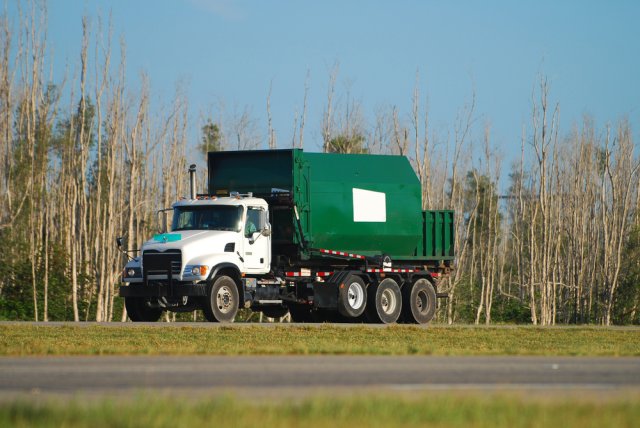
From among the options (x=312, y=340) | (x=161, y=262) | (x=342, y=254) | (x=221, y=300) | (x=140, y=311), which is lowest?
(x=312, y=340)

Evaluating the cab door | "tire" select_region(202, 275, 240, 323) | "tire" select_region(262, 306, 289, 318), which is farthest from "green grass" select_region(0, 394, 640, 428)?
"tire" select_region(262, 306, 289, 318)

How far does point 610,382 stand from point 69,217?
116 ft

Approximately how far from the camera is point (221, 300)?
27.2m

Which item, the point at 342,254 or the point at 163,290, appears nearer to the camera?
the point at 163,290

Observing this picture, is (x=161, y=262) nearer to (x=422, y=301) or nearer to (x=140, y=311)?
(x=140, y=311)

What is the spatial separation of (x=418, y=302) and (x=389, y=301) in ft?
3.77

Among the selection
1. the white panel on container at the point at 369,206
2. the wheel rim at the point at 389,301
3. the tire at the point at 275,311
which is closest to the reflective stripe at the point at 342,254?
the white panel on container at the point at 369,206

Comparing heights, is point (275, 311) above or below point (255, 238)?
below

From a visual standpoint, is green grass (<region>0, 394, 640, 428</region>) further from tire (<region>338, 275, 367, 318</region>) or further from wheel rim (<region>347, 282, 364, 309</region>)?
wheel rim (<region>347, 282, 364, 309</region>)

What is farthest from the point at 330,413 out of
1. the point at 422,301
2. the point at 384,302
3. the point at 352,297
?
the point at 422,301

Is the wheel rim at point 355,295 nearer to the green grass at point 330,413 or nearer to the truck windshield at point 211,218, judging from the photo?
the truck windshield at point 211,218

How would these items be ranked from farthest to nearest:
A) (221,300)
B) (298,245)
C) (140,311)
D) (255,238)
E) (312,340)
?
(298,245) → (140,311) → (255,238) → (221,300) → (312,340)

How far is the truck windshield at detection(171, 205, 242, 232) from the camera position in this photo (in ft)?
89.9

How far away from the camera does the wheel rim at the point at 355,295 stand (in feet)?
97.1
